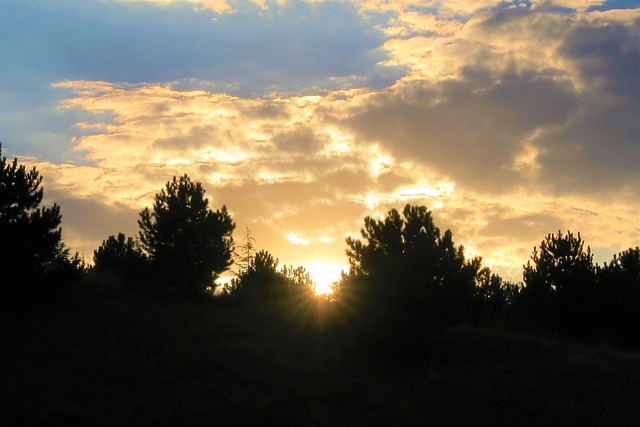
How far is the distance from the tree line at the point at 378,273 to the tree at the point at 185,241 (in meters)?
0.07

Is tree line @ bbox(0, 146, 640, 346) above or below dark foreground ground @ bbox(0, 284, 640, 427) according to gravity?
above

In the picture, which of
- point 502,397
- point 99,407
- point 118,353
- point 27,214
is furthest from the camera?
point 27,214

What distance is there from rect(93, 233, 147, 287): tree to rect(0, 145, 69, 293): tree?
717cm

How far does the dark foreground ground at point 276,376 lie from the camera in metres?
19.3

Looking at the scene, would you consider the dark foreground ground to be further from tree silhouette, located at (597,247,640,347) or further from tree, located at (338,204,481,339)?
tree silhouette, located at (597,247,640,347)

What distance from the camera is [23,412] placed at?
1714 cm

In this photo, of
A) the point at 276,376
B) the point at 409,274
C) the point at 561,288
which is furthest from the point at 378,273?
the point at 561,288

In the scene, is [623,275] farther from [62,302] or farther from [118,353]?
[62,302]

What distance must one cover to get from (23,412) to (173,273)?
2415 centimetres

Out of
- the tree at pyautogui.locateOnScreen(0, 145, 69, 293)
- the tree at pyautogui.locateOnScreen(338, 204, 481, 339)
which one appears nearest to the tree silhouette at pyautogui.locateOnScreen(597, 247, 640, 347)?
the tree at pyautogui.locateOnScreen(338, 204, 481, 339)

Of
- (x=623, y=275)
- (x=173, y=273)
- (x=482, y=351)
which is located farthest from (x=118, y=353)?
(x=623, y=275)

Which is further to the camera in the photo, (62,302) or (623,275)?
(623,275)

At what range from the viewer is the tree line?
29.7 m

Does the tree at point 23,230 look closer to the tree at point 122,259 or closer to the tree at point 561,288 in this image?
the tree at point 122,259
